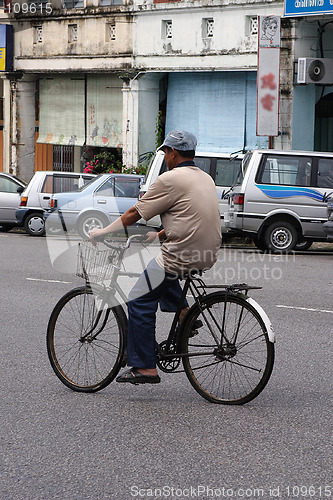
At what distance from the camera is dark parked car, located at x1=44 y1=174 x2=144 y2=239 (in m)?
18.6

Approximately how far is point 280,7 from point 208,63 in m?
2.76

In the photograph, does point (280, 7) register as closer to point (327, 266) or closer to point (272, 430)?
point (327, 266)

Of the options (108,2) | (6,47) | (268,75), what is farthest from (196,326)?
(6,47)

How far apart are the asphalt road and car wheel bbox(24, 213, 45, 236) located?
12.0 metres

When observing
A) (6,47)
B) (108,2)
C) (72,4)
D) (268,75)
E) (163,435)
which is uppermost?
(72,4)

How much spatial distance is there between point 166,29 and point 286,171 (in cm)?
1081

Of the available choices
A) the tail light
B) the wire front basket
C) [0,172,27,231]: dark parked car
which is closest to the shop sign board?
the tail light

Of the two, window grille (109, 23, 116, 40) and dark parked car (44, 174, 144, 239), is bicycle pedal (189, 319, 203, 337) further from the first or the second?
window grille (109, 23, 116, 40)

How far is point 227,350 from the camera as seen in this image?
5.70 metres

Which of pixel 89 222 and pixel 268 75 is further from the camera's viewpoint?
pixel 268 75

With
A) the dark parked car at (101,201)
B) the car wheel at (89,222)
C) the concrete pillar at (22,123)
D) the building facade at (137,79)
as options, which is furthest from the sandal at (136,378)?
the concrete pillar at (22,123)

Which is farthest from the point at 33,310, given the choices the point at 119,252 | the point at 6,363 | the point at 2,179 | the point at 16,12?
the point at 16,12

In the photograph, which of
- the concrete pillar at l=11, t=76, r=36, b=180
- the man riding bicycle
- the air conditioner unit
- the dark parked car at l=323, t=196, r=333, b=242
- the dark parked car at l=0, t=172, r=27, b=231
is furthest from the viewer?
the concrete pillar at l=11, t=76, r=36, b=180

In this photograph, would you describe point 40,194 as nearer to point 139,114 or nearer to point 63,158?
point 139,114
